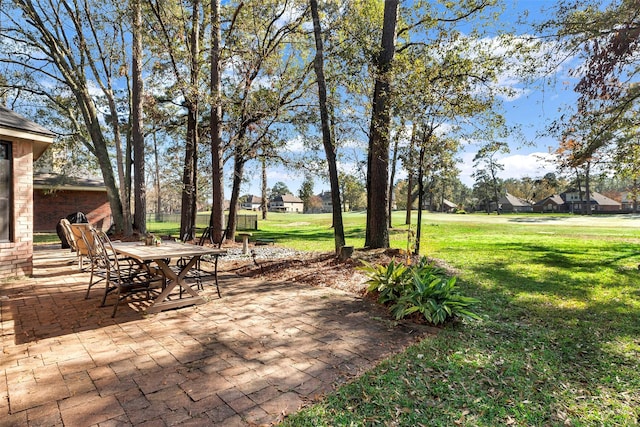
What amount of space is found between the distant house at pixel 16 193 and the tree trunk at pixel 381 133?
6.86 m

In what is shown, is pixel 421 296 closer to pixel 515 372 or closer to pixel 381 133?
pixel 515 372

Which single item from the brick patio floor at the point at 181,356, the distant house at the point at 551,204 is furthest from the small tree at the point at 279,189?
the brick patio floor at the point at 181,356

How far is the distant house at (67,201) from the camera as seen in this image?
55.1 feet

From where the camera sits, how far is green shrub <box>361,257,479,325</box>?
3.98m

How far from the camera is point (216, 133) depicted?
431 inches

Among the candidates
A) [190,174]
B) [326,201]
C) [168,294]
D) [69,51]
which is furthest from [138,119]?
[326,201]

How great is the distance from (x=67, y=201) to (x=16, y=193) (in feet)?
47.1

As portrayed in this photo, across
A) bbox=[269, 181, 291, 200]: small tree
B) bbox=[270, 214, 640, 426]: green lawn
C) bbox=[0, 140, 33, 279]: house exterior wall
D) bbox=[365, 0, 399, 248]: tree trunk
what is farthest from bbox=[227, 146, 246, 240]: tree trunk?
bbox=[269, 181, 291, 200]: small tree

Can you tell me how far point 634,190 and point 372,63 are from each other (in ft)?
29.4

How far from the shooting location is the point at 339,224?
8023mm

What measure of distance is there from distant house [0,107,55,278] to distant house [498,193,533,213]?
68.3 metres

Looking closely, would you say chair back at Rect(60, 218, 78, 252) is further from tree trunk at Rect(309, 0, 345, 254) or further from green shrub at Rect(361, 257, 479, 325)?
green shrub at Rect(361, 257, 479, 325)

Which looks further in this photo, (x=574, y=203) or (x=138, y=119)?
(x=574, y=203)

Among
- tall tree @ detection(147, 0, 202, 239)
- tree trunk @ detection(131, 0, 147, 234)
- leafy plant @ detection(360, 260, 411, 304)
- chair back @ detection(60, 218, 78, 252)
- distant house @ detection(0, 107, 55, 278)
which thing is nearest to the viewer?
leafy plant @ detection(360, 260, 411, 304)
